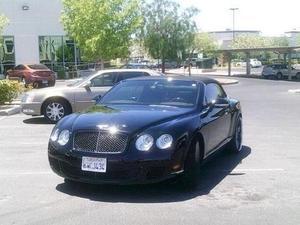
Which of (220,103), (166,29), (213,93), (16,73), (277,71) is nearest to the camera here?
(220,103)

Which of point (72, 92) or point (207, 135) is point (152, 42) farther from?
point (207, 135)

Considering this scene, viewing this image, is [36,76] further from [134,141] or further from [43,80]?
[134,141]

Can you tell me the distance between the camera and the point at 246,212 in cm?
566

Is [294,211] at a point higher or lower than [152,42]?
lower

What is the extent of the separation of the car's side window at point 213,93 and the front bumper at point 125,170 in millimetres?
1843

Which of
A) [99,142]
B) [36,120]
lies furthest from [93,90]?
[99,142]

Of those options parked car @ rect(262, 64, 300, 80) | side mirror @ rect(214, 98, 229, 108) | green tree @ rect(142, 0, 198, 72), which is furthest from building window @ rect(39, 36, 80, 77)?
side mirror @ rect(214, 98, 229, 108)

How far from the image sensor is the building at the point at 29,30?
1745 inches

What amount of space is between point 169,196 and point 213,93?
2.50 meters

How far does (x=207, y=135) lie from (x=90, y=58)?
29.9 m

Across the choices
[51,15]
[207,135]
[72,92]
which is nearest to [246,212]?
[207,135]

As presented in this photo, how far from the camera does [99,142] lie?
20.2ft

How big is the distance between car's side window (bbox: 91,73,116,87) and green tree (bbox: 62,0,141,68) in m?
19.6

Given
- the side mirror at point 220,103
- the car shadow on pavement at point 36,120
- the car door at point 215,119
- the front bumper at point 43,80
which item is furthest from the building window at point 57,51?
the side mirror at point 220,103
